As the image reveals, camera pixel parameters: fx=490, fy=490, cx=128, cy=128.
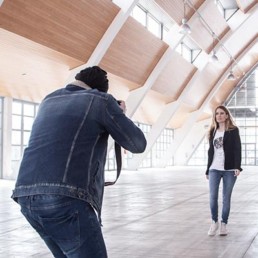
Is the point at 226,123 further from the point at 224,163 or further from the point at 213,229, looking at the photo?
the point at 213,229

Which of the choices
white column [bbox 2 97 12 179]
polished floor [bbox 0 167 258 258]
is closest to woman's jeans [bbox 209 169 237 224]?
polished floor [bbox 0 167 258 258]

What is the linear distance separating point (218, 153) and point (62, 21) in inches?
462

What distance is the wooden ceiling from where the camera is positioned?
57.3 ft

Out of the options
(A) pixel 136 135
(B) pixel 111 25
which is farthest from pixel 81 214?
(B) pixel 111 25

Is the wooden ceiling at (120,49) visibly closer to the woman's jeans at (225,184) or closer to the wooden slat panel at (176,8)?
the wooden slat panel at (176,8)

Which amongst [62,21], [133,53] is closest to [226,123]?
[62,21]

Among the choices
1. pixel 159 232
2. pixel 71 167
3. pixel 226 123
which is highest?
pixel 226 123

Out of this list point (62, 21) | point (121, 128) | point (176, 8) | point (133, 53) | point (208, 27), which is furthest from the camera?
point (208, 27)

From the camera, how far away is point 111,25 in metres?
21.1

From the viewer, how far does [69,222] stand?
2.50 meters

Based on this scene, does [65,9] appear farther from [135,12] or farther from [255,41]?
[255,41]

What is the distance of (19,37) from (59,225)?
15.1m

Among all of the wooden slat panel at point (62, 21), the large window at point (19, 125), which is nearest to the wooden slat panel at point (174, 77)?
the large window at point (19, 125)

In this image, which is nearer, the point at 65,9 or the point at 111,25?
the point at 65,9
